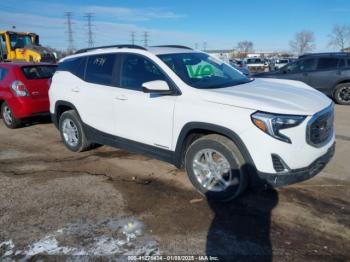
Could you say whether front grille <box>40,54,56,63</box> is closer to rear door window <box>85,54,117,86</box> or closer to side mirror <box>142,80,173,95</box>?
rear door window <box>85,54,117,86</box>

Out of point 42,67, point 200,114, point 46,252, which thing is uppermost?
point 42,67

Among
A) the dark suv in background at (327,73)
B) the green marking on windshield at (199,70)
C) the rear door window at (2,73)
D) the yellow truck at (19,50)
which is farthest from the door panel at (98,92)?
the yellow truck at (19,50)

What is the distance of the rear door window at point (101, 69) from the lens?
5.29m

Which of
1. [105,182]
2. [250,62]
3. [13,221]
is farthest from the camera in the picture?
[250,62]

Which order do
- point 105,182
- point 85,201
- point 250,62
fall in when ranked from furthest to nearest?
1. point 250,62
2. point 105,182
3. point 85,201

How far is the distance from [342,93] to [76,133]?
8.91 meters

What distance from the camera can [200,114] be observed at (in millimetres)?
4086

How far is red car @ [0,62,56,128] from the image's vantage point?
8062mm

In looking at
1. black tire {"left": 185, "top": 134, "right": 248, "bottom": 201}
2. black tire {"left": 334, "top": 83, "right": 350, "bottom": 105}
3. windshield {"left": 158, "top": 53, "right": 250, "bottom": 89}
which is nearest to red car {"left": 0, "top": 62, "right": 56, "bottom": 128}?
windshield {"left": 158, "top": 53, "right": 250, "bottom": 89}

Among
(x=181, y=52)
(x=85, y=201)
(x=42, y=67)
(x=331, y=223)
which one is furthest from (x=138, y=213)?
(x=42, y=67)

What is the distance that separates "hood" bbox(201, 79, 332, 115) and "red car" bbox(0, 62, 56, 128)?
213 inches

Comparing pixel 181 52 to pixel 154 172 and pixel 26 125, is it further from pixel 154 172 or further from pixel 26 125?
pixel 26 125

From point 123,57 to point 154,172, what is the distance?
70.8 inches

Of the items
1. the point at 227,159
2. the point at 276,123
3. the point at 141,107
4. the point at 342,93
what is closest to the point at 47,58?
the point at 342,93
